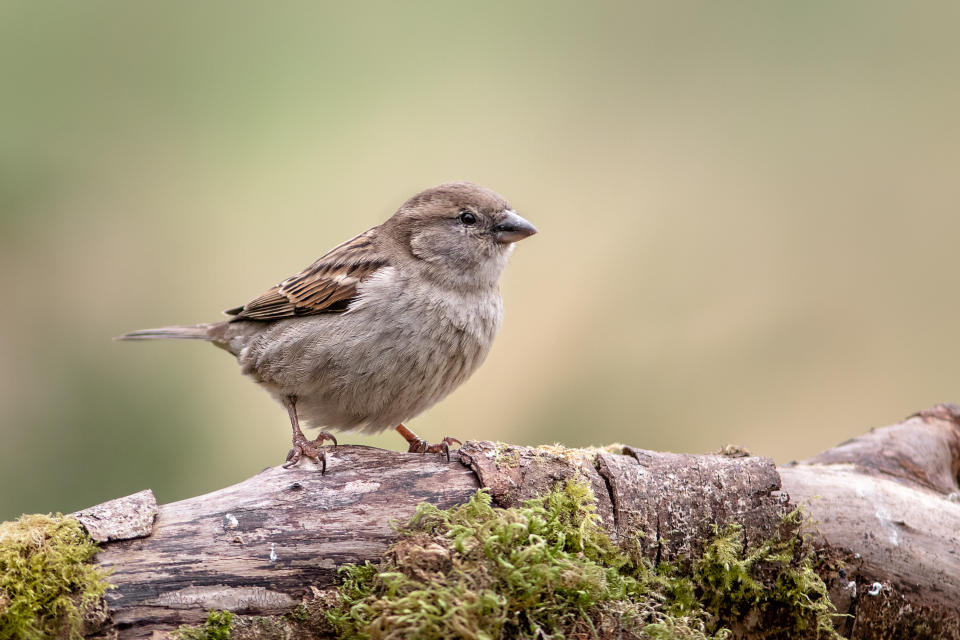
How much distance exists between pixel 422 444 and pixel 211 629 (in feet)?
5.52

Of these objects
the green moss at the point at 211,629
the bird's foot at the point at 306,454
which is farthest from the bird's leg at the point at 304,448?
the green moss at the point at 211,629

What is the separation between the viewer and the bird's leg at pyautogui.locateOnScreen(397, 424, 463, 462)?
4.10 meters

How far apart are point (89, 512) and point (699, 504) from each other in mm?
2444

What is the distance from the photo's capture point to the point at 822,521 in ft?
12.4

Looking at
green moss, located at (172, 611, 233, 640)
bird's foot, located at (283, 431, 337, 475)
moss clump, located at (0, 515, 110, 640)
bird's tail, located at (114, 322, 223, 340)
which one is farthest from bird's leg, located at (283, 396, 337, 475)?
bird's tail, located at (114, 322, 223, 340)

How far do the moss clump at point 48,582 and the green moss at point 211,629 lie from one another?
29cm

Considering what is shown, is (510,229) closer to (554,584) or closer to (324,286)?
(324,286)

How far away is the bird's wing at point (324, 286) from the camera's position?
450cm

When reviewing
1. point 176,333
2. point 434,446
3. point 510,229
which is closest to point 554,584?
point 434,446

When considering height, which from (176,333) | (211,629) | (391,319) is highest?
(391,319)

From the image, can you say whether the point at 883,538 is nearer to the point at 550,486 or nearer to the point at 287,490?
the point at 550,486

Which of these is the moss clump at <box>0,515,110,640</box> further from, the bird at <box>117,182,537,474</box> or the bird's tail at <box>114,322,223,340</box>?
the bird's tail at <box>114,322,223,340</box>

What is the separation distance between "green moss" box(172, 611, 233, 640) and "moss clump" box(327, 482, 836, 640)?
13.8 inches

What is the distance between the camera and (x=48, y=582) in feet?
9.23
